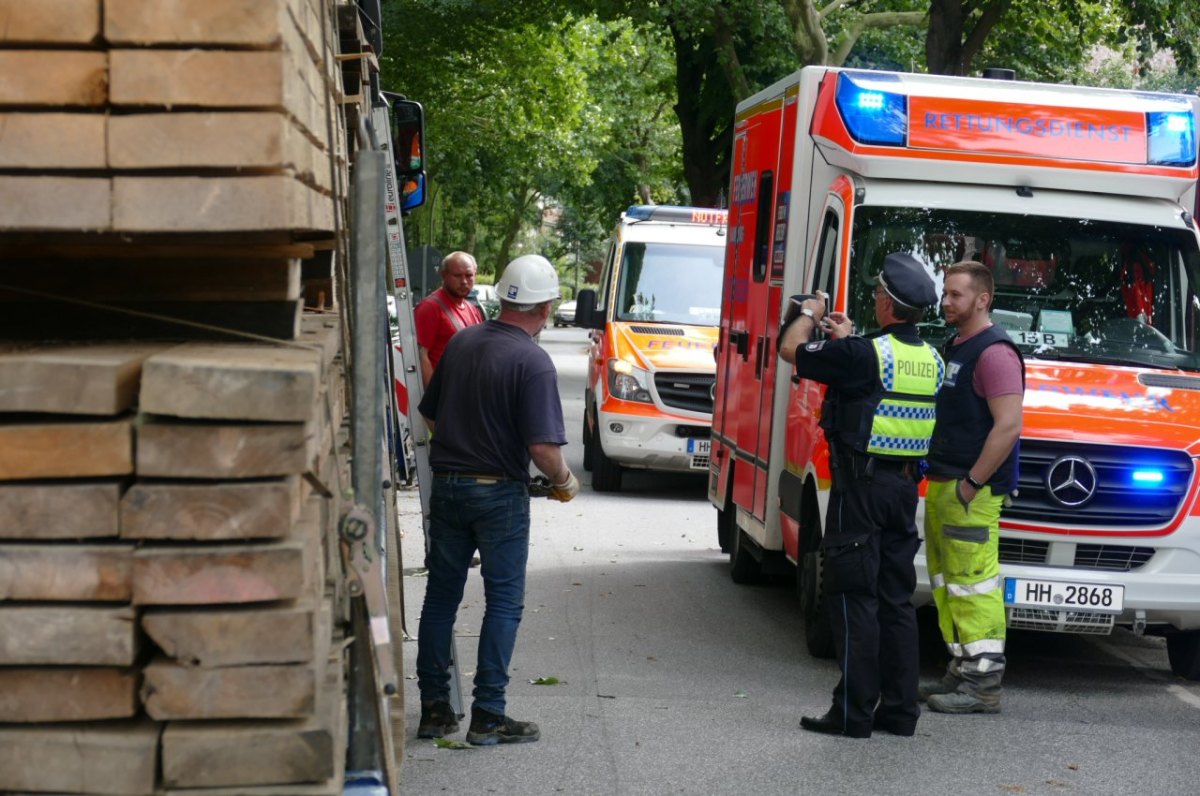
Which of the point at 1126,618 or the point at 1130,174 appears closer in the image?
the point at 1126,618

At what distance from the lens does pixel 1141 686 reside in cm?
797

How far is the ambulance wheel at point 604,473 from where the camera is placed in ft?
49.9

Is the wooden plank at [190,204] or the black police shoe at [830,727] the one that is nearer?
the wooden plank at [190,204]

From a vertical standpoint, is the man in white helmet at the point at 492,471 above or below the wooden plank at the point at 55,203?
below

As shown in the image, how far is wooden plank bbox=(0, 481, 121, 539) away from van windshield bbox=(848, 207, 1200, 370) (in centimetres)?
552

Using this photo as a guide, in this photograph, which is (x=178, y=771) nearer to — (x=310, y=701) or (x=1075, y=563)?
(x=310, y=701)

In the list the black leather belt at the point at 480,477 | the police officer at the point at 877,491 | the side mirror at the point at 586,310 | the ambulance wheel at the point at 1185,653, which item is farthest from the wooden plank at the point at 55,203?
Answer: the side mirror at the point at 586,310

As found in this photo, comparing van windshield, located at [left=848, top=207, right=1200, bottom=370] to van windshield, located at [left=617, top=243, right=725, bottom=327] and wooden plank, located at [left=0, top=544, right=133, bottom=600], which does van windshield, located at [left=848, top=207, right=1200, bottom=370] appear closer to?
wooden plank, located at [left=0, top=544, right=133, bottom=600]

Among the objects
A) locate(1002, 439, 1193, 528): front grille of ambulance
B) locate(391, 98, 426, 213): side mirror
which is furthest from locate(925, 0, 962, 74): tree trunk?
locate(1002, 439, 1193, 528): front grille of ambulance

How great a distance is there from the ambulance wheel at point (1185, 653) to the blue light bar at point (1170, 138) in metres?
2.23

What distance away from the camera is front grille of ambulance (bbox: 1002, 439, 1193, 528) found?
739 centimetres

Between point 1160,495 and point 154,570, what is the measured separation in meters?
5.60

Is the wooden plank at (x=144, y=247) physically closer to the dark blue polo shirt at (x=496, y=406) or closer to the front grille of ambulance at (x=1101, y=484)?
the dark blue polo shirt at (x=496, y=406)

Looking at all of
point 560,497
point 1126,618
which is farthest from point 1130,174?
point 560,497
